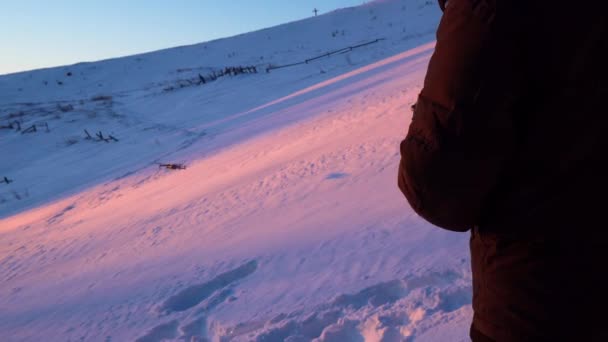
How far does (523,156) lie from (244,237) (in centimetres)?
258

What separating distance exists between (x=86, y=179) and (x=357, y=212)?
18.9ft

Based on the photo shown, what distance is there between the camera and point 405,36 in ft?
50.8

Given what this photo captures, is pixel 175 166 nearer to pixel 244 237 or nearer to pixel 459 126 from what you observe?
pixel 244 237

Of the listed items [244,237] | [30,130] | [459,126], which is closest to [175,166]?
[244,237]

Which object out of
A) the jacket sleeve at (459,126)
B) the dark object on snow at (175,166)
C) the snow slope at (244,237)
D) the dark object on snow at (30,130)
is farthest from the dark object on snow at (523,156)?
the dark object on snow at (30,130)

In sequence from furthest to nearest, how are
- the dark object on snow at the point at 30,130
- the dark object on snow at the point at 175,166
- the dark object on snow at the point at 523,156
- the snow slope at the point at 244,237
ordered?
the dark object on snow at the point at 30,130 < the dark object on snow at the point at 175,166 < the snow slope at the point at 244,237 < the dark object on snow at the point at 523,156

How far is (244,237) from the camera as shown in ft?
10.5

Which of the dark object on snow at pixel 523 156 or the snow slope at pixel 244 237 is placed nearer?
the dark object on snow at pixel 523 156

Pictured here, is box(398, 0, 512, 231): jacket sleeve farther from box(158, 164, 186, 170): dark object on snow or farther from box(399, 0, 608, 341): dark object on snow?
box(158, 164, 186, 170): dark object on snow

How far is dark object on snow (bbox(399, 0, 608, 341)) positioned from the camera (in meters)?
0.72

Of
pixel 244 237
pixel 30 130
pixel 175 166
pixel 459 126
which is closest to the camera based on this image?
pixel 459 126

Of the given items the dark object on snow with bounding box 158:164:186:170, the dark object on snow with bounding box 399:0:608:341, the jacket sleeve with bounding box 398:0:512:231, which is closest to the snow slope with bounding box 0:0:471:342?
the dark object on snow with bounding box 158:164:186:170

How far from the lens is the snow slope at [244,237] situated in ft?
7.23

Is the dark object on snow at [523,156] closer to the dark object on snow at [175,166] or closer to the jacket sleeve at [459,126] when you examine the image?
the jacket sleeve at [459,126]
